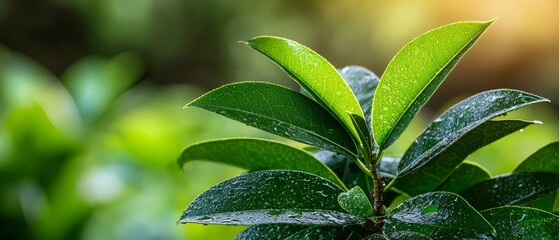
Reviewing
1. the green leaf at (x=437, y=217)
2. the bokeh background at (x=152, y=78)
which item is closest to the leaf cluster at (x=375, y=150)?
the green leaf at (x=437, y=217)

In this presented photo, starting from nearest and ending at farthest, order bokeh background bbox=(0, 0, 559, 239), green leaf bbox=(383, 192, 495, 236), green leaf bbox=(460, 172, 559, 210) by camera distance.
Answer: green leaf bbox=(383, 192, 495, 236), green leaf bbox=(460, 172, 559, 210), bokeh background bbox=(0, 0, 559, 239)

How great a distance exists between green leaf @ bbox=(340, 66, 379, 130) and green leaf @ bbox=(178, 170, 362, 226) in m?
0.12

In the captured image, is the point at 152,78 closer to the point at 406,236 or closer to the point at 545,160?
the point at 545,160

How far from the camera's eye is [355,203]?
0.43m

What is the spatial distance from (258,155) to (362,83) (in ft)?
0.34

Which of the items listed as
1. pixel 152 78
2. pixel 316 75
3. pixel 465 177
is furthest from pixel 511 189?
pixel 152 78

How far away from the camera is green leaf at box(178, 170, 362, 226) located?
425 millimetres

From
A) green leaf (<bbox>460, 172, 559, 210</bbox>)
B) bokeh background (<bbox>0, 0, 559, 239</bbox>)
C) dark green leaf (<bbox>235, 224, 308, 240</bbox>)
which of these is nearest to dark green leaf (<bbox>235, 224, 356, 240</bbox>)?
dark green leaf (<bbox>235, 224, 308, 240</bbox>)

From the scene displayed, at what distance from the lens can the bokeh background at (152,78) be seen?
2.04 m

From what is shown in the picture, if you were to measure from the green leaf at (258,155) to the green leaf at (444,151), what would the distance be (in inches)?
2.2

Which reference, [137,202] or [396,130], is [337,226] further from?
[137,202]

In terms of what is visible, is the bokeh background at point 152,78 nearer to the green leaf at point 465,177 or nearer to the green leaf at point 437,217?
the green leaf at point 465,177

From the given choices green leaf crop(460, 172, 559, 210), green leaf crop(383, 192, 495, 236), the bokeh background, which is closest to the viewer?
green leaf crop(383, 192, 495, 236)

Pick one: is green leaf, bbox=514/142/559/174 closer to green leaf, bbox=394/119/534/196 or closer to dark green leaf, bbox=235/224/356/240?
green leaf, bbox=394/119/534/196
